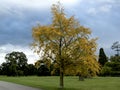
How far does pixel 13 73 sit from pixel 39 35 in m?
90.3

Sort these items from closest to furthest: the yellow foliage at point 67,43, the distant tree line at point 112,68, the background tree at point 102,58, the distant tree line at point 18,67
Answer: the yellow foliage at point 67,43
the distant tree line at point 112,68
the distant tree line at point 18,67
the background tree at point 102,58

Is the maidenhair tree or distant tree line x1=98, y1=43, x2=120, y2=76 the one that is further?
distant tree line x1=98, y1=43, x2=120, y2=76

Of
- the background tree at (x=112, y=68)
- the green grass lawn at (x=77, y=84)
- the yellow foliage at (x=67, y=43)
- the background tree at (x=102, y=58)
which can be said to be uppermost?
the background tree at (x=102, y=58)

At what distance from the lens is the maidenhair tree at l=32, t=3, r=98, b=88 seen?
3734 cm

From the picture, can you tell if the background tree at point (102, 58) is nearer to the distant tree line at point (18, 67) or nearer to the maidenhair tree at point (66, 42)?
the distant tree line at point (18, 67)

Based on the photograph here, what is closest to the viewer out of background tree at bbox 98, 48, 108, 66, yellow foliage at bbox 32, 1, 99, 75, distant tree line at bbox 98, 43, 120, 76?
yellow foliage at bbox 32, 1, 99, 75

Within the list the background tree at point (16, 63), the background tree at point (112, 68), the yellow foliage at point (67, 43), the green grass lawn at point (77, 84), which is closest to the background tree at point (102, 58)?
the background tree at point (112, 68)

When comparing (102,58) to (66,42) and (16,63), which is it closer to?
(16,63)

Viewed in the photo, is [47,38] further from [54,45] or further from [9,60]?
[9,60]

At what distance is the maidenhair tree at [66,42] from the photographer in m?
37.3

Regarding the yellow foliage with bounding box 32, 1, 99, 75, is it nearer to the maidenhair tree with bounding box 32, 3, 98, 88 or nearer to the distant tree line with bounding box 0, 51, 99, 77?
the maidenhair tree with bounding box 32, 3, 98, 88

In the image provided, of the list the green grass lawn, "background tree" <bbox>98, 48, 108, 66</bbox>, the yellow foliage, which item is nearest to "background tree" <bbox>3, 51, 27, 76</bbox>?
"background tree" <bbox>98, 48, 108, 66</bbox>

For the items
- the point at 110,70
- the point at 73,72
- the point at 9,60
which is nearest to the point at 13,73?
the point at 9,60

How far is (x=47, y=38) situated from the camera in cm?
3775
